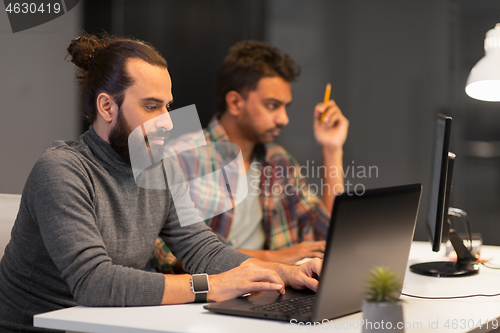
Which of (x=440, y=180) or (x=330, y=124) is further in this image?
(x=330, y=124)

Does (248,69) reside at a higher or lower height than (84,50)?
lower

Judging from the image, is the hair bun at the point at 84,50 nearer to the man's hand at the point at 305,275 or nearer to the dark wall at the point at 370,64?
the man's hand at the point at 305,275

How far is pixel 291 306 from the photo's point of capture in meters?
0.98

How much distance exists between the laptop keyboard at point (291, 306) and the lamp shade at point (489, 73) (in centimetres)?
106

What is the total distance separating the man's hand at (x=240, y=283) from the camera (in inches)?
42.0

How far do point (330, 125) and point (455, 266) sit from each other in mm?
1392

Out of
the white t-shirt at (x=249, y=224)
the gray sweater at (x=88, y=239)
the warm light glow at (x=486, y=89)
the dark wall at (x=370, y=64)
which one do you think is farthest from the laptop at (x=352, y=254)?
the dark wall at (x=370, y=64)

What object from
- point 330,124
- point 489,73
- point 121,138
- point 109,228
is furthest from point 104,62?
point 330,124

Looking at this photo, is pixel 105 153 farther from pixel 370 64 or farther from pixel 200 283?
pixel 370 64

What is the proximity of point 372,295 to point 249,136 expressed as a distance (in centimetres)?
172

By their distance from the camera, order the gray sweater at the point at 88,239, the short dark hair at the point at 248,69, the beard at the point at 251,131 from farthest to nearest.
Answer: the short dark hair at the point at 248,69, the beard at the point at 251,131, the gray sweater at the point at 88,239

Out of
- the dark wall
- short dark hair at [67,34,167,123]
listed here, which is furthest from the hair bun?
the dark wall

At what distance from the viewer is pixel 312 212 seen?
7.88ft

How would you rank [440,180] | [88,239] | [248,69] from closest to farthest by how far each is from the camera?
[88,239] < [440,180] < [248,69]
